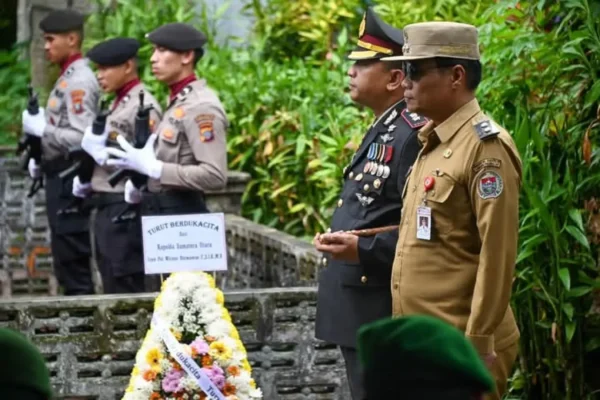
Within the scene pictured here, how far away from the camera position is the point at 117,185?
9.09 m

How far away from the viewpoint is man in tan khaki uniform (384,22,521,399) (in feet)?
16.5

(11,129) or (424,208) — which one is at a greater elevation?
(424,208)

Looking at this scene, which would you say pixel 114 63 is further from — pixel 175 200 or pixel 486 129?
pixel 486 129

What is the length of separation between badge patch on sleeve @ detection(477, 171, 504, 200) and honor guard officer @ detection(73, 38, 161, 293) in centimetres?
411

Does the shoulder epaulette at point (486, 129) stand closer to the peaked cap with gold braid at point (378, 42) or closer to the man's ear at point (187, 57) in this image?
the peaked cap with gold braid at point (378, 42)

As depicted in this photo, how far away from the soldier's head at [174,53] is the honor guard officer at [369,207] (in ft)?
8.60

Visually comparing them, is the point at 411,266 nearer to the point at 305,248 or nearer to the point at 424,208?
the point at 424,208

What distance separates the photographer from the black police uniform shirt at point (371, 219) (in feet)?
18.9

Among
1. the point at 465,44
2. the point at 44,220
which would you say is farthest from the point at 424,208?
the point at 44,220

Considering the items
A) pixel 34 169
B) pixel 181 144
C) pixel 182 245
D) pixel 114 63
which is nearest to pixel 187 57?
pixel 181 144

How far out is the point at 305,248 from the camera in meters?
8.32

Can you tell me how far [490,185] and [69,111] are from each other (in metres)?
5.74

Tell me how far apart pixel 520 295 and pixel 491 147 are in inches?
77.5

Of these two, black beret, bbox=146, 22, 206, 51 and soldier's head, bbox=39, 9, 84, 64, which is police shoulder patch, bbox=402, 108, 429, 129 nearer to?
black beret, bbox=146, 22, 206, 51
